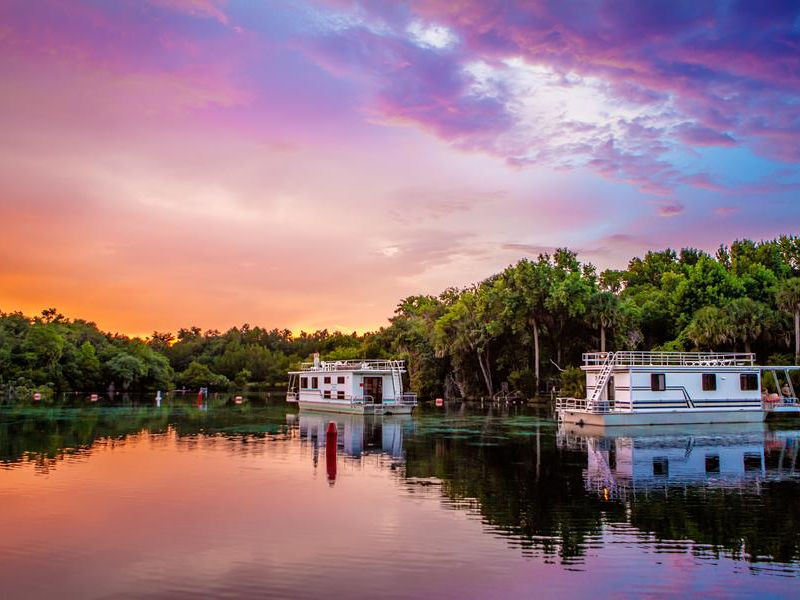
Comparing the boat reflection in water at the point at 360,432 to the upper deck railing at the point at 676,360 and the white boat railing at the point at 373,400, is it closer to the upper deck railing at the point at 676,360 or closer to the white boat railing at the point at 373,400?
the white boat railing at the point at 373,400

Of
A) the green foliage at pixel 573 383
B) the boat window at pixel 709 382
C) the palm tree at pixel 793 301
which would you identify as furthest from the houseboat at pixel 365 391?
the palm tree at pixel 793 301

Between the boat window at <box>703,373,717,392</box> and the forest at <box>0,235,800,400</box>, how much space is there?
67.1 ft

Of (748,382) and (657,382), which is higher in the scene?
(657,382)

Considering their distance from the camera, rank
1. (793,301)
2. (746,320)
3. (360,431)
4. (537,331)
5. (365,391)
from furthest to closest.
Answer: (537,331)
(746,320)
(793,301)
(365,391)
(360,431)

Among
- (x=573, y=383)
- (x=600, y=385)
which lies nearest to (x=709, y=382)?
(x=600, y=385)

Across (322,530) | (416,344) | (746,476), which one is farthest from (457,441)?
(416,344)

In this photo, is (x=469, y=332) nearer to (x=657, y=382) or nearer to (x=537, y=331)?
(x=537, y=331)

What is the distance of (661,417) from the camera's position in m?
41.7

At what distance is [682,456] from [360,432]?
731 inches

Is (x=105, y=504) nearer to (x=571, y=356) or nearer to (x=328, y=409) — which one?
(x=328, y=409)

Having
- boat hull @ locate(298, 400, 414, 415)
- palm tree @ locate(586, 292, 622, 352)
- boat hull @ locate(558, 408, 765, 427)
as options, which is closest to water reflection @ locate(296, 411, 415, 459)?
boat hull @ locate(298, 400, 414, 415)

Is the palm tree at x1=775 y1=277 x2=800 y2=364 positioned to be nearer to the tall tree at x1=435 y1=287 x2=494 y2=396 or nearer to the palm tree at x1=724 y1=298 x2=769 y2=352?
the palm tree at x1=724 y1=298 x2=769 y2=352

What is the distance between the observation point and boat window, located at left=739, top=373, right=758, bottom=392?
4409cm

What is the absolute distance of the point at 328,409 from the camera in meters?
56.7
